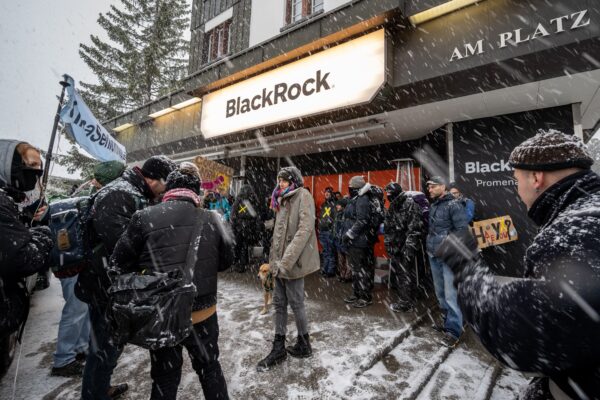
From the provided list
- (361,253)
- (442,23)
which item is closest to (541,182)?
(361,253)

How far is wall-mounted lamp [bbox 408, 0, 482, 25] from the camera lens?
4.49m

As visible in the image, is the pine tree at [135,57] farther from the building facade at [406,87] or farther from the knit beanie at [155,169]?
the knit beanie at [155,169]

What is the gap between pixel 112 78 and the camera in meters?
17.5

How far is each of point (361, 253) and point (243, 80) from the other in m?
5.29

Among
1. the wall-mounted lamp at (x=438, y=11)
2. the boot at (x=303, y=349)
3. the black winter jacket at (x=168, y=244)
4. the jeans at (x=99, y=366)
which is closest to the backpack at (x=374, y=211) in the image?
the boot at (x=303, y=349)

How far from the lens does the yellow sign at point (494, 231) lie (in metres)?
5.55

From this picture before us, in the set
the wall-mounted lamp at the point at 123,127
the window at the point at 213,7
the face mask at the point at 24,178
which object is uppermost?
the window at the point at 213,7

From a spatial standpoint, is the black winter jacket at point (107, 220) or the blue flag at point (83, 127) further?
the blue flag at point (83, 127)

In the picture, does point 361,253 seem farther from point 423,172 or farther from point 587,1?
point 587,1

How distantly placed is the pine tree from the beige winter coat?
18.6 metres

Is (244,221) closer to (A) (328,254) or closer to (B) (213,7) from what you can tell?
(A) (328,254)

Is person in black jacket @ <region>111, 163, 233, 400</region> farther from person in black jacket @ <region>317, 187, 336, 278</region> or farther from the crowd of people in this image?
person in black jacket @ <region>317, 187, 336, 278</region>

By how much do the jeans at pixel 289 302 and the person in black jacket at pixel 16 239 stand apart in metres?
2.13

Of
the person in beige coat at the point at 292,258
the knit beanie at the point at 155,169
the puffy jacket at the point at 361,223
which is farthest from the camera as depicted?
the puffy jacket at the point at 361,223
